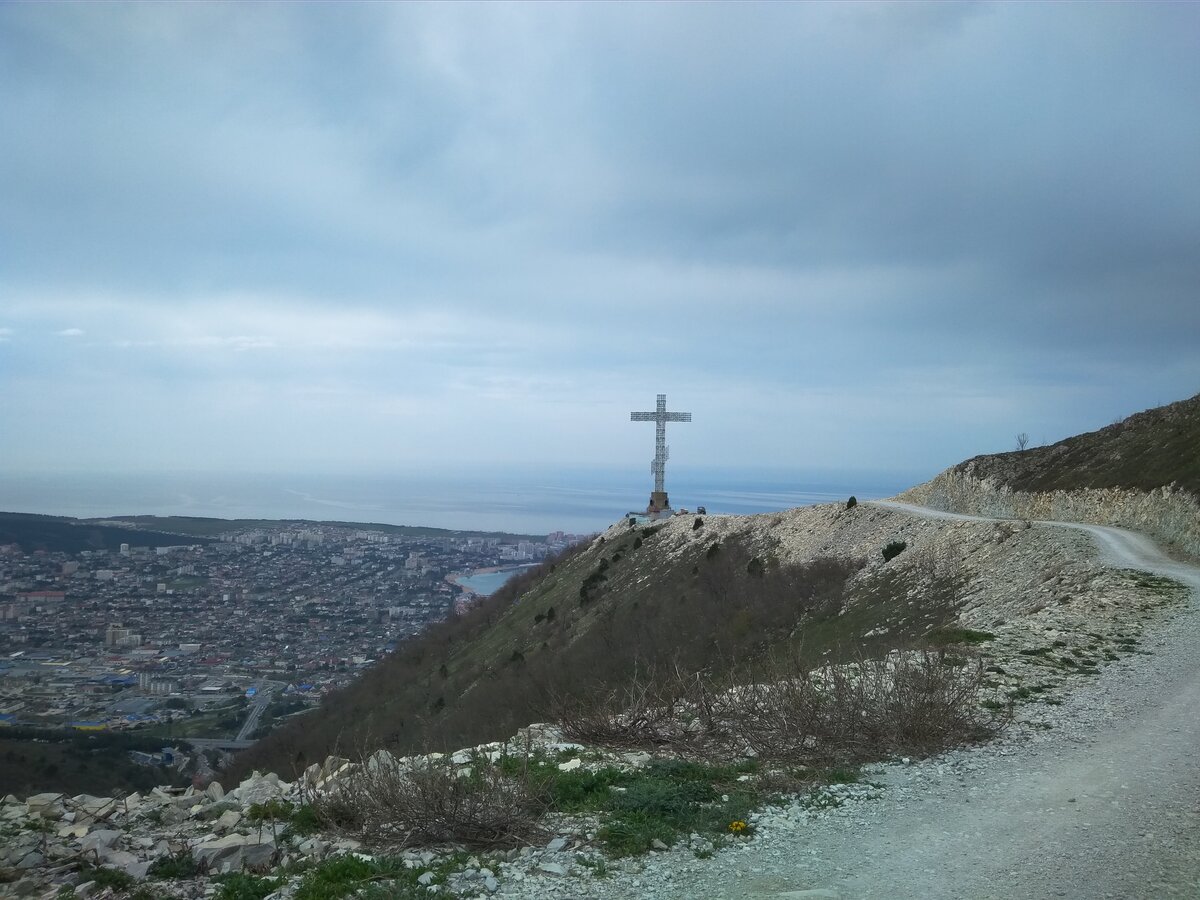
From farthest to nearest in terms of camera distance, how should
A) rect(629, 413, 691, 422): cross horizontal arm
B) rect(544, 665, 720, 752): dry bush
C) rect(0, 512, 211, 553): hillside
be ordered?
rect(629, 413, 691, 422): cross horizontal arm → rect(0, 512, 211, 553): hillside → rect(544, 665, 720, 752): dry bush

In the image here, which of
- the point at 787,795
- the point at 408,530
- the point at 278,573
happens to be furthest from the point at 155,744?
the point at 408,530

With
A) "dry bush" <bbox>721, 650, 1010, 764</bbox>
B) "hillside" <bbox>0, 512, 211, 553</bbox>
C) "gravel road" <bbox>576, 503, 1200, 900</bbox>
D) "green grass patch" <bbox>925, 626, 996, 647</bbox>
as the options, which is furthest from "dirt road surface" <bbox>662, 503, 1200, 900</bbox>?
"hillside" <bbox>0, 512, 211, 553</bbox>

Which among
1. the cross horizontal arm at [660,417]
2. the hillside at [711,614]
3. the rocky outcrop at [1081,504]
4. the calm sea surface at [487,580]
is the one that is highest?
the cross horizontal arm at [660,417]

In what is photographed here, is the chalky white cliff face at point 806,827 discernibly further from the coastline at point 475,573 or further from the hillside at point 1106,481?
the coastline at point 475,573

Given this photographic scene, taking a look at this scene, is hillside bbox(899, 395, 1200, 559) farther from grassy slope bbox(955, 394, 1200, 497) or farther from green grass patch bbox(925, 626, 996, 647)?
green grass patch bbox(925, 626, 996, 647)

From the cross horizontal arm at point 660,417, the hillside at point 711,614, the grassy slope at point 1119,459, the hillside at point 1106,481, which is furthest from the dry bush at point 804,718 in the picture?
the cross horizontal arm at point 660,417

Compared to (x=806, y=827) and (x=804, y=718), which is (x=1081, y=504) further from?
(x=806, y=827)

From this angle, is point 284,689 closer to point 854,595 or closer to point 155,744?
point 155,744
